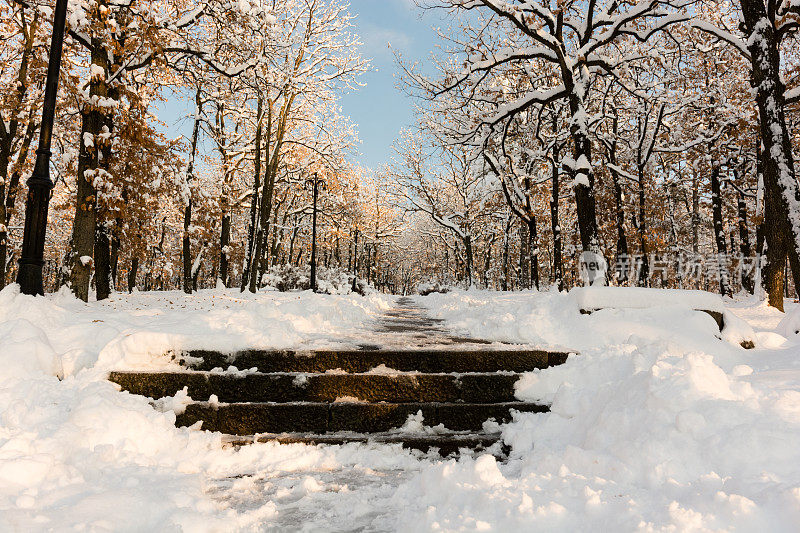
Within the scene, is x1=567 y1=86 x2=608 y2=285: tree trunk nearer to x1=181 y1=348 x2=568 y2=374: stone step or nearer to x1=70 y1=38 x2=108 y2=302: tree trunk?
x1=181 y1=348 x2=568 y2=374: stone step

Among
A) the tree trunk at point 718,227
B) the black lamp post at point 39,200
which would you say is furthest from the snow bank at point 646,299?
the tree trunk at point 718,227

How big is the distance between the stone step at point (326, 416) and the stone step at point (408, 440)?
9 centimetres

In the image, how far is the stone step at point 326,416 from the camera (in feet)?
12.7

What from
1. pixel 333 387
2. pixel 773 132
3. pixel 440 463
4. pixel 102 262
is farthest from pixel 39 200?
pixel 773 132

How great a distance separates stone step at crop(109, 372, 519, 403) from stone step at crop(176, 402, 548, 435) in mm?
234

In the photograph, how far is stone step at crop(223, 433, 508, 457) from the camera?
3.59 meters

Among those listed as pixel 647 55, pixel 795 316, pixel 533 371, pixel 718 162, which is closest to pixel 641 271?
pixel 718 162

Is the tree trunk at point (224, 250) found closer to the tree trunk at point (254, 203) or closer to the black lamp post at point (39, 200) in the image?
the tree trunk at point (254, 203)

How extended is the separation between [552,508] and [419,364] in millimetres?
2798

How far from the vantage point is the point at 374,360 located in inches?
189

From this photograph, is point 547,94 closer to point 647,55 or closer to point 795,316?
point 647,55

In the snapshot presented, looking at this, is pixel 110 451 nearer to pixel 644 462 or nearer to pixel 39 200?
pixel 644 462

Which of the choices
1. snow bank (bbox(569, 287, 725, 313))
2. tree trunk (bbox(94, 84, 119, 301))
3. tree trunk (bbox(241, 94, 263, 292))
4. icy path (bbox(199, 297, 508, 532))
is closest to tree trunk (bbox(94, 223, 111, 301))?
tree trunk (bbox(94, 84, 119, 301))

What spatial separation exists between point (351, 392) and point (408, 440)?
81cm
